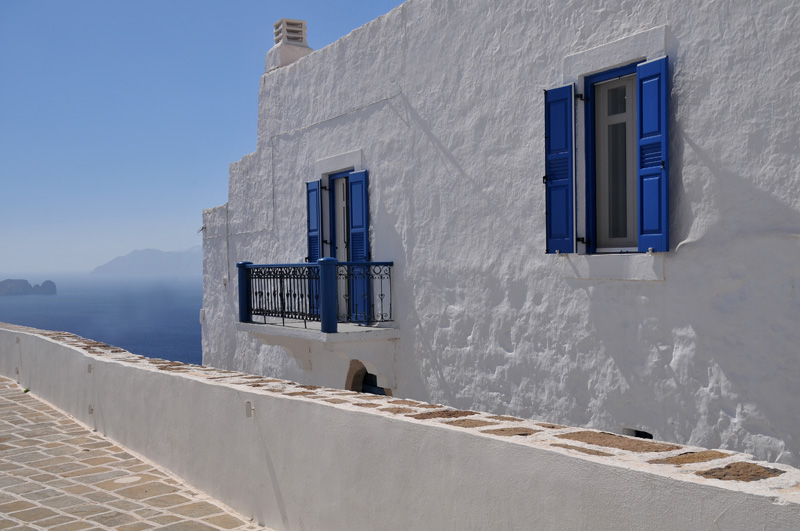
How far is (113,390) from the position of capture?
728 cm

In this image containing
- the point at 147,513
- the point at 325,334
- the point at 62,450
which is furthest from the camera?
the point at 325,334

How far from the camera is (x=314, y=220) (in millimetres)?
10492

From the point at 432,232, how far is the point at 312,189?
275 cm

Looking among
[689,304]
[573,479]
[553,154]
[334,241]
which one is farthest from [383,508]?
[334,241]

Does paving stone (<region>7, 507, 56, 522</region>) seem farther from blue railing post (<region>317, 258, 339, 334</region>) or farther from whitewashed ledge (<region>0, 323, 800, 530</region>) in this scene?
blue railing post (<region>317, 258, 339, 334</region>)

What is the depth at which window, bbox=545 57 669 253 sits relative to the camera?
19.0ft

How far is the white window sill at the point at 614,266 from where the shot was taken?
5824 millimetres

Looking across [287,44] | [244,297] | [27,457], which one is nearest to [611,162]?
[27,457]

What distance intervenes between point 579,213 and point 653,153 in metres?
0.89

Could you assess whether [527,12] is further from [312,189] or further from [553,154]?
[312,189]

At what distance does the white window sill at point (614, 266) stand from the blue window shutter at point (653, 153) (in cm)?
11

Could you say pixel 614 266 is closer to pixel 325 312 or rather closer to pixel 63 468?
pixel 325 312

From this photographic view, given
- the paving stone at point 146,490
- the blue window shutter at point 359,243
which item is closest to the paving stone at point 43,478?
the paving stone at point 146,490

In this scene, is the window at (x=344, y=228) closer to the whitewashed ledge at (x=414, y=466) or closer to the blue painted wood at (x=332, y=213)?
the blue painted wood at (x=332, y=213)
